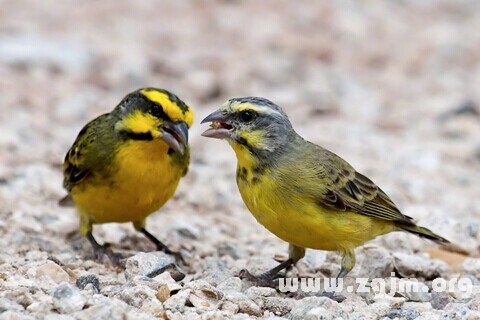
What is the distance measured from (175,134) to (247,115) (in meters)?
0.61

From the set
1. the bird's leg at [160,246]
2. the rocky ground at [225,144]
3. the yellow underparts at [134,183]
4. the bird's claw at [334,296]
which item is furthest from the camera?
the bird's leg at [160,246]

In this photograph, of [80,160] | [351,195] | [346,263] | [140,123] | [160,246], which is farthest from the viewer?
[160,246]

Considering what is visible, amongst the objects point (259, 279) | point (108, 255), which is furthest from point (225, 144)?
point (259, 279)

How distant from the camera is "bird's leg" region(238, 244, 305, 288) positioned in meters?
6.71

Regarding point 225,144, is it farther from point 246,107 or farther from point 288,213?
point 288,213

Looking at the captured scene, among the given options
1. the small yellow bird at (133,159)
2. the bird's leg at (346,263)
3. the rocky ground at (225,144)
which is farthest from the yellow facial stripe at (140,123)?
the bird's leg at (346,263)

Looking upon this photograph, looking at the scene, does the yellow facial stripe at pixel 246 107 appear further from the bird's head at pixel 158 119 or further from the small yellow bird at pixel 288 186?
the bird's head at pixel 158 119

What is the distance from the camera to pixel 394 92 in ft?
43.1

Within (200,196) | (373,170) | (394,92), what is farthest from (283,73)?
(200,196)

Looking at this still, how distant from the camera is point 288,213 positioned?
6324mm

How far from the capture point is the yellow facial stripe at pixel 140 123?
6.90 metres

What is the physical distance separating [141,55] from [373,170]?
14.4 ft

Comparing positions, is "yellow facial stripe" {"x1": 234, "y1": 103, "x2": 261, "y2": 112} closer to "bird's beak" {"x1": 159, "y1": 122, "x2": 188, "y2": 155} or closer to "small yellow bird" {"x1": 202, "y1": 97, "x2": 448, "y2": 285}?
"small yellow bird" {"x1": 202, "y1": 97, "x2": 448, "y2": 285}

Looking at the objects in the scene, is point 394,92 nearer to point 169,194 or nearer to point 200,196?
point 200,196
